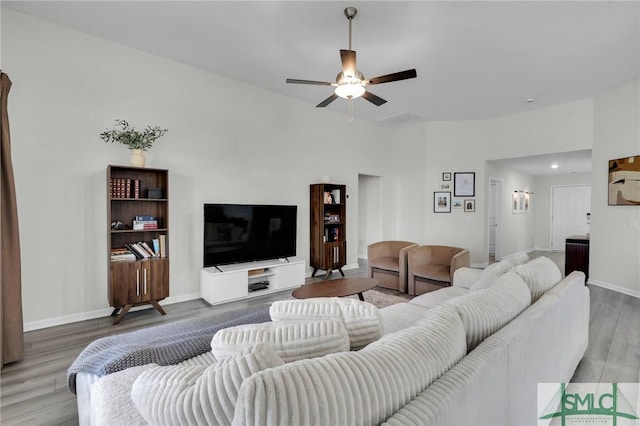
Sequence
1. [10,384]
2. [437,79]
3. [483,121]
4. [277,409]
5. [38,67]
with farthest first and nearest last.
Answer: [483,121] → [437,79] → [38,67] → [10,384] → [277,409]

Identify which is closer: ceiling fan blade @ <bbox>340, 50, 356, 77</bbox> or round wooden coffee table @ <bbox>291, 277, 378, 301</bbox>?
ceiling fan blade @ <bbox>340, 50, 356, 77</bbox>

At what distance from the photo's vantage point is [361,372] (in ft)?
2.60

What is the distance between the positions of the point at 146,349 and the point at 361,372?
46.5 inches

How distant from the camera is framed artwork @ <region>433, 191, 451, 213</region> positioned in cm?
645

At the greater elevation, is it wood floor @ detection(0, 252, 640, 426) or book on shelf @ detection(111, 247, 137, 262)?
book on shelf @ detection(111, 247, 137, 262)

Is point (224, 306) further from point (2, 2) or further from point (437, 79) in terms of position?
point (437, 79)

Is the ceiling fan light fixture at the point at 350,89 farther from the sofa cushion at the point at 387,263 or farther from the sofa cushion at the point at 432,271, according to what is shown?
the sofa cushion at the point at 387,263

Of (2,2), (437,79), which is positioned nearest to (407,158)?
(437,79)

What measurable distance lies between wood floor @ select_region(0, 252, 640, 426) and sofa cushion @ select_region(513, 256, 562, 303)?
783 millimetres

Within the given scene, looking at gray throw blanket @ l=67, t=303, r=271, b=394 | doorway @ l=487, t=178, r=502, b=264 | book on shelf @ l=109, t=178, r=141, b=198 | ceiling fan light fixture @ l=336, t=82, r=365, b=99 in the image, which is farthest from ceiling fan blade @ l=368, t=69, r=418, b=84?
doorway @ l=487, t=178, r=502, b=264

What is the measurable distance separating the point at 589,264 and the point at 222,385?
6.31 m

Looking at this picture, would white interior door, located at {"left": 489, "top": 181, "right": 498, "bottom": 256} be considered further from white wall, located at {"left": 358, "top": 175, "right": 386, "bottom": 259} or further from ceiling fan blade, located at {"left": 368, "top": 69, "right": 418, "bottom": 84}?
ceiling fan blade, located at {"left": 368, "top": 69, "right": 418, "bottom": 84}

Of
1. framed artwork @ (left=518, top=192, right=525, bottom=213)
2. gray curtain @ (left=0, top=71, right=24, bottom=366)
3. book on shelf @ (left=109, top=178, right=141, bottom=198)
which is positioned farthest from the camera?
framed artwork @ (left=518, top=192, right=525, bottom=213)

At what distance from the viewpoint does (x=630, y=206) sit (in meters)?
4.37
